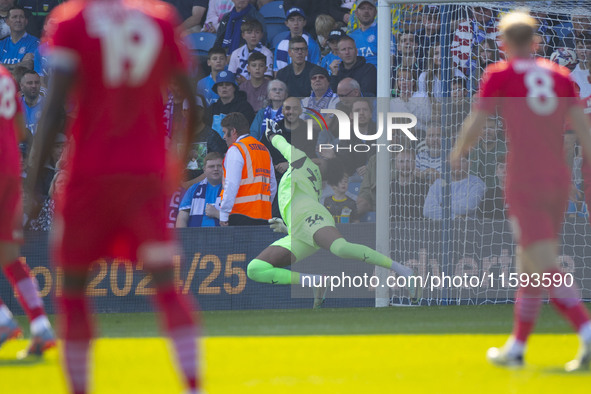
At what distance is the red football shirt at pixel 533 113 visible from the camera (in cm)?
511

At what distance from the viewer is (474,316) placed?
364 inches

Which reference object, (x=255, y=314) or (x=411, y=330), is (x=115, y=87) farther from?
(x=255, y=314)

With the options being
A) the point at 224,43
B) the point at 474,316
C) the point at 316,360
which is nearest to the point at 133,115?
the point at 316,360

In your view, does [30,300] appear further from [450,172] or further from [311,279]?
[450,172]

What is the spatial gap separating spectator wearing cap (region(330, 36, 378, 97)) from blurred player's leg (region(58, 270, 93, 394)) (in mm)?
9160

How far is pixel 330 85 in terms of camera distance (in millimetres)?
12562

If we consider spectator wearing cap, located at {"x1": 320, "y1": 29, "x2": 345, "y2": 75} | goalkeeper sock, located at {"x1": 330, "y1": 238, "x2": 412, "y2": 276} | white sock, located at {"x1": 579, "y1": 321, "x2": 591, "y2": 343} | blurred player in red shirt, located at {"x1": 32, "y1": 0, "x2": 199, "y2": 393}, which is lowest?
goalkeeper sock, located at {"x1": 330, "y1": 238, "x2": 412, "y2": 276}

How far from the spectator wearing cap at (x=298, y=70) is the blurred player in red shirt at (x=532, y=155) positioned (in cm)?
770

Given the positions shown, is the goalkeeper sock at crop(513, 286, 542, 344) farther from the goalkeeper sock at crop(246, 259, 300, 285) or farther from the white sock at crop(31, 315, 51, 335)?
the goalkeeper sock at crop(246, 259, 300, 285)

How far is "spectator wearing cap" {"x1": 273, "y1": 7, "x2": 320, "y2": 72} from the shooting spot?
1312 cm

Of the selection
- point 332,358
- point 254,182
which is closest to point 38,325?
point 332,358

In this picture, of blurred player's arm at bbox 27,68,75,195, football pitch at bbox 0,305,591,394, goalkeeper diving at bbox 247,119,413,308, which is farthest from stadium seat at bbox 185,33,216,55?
blurred player's arm at bbox 27,68,75,195

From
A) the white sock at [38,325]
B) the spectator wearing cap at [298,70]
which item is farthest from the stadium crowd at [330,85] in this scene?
the white sock at [38,325]

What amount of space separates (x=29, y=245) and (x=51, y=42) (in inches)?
314
